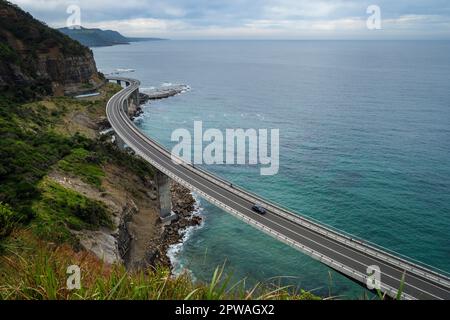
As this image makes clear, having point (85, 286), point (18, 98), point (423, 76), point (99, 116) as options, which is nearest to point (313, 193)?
point (85, 286)

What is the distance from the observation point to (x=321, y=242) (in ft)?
126

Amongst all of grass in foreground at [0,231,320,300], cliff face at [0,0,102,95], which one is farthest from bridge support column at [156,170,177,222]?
cliff face at [0,0,102,95]

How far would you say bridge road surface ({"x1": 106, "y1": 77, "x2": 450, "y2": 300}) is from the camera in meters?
31.8

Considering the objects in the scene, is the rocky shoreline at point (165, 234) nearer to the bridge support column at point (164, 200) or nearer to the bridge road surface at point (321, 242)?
the bridge support column at point (164, 200)

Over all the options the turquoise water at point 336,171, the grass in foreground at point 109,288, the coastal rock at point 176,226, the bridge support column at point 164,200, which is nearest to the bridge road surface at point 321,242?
the bridge support column at point 164,200

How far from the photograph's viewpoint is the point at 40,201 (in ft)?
126

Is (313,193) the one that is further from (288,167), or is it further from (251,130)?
(251,130)

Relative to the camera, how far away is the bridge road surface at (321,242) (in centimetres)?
3178

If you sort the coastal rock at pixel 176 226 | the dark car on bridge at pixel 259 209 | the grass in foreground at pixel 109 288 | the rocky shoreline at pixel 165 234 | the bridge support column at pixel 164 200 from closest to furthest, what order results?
the grass in foreground at pixel 109 288, the dark car on bridge at pixel 259 209, the rocky shoreline at pixel 165 234, the coastal rock at pixel 176 226, the bridge support column at pixel 164 200

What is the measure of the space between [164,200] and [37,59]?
80716 millimetres

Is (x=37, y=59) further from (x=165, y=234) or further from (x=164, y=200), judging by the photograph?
(x=165, y=234)

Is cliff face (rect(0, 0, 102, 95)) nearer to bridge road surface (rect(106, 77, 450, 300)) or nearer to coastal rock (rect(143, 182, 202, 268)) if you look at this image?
coastal rock (rect(143, 182, 202, 268))

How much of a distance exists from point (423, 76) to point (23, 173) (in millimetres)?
179923

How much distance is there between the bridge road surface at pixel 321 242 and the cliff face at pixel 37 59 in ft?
192
